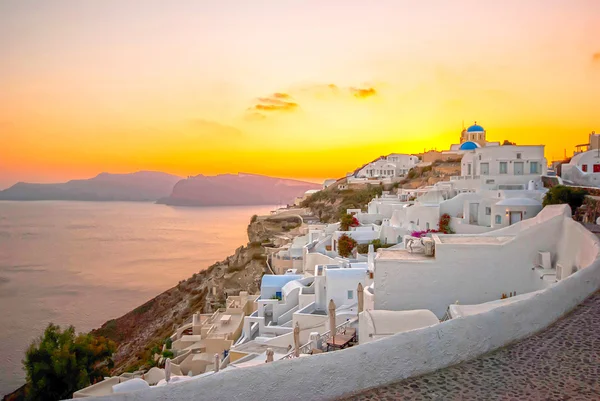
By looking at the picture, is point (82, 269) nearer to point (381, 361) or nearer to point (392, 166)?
point (392, 166)

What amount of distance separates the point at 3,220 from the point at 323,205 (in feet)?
256

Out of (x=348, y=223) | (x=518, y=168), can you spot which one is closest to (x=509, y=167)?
(x=518, y=168)

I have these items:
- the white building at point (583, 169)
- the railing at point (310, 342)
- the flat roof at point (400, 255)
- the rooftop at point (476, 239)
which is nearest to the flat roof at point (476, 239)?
the rooftop at point (476, 239)

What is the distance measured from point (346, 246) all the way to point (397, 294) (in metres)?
11.7

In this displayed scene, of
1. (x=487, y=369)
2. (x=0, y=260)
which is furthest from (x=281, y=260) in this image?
(x=0, y=260)

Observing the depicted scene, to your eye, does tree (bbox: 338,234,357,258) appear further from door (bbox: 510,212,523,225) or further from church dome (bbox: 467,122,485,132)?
church dome (bbox: 467,122,485,132)

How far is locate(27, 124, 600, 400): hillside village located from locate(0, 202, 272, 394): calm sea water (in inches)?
206

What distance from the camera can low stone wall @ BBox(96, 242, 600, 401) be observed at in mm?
3131

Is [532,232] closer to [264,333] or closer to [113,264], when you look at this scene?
[264,333]

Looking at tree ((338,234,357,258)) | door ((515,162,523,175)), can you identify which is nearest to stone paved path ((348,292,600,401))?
tree ((338,234,357,258))

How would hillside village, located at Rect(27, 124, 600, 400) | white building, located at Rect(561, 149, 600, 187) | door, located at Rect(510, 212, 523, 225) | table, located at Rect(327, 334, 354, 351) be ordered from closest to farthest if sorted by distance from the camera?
hillside village, located at Rect(27, 124, 600, 400), table, located at Rect(327, 334, 354, 351), door, located at Rect(510, 212, 523, 225), white building, located at Rect(561, 149, 600, 187)

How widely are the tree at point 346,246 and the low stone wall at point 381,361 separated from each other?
1490 cm

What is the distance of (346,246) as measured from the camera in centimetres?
1989

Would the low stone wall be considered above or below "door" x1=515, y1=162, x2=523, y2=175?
below
